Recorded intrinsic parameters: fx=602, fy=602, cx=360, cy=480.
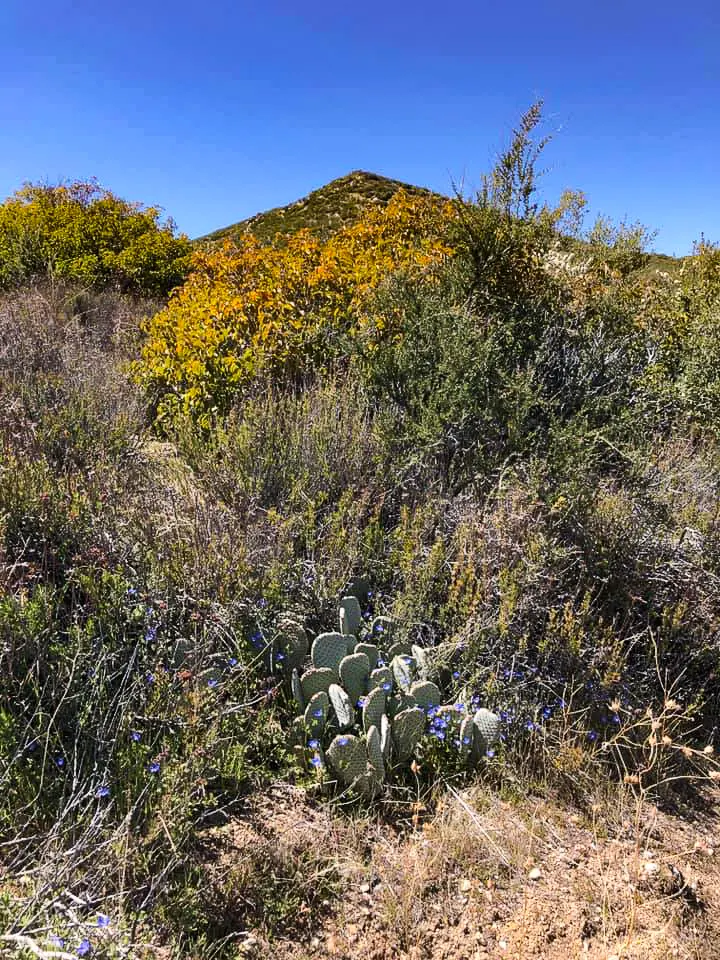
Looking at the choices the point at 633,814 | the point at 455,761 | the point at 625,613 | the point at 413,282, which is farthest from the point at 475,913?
the point at 413,282

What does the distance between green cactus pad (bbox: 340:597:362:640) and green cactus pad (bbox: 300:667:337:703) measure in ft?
0.94

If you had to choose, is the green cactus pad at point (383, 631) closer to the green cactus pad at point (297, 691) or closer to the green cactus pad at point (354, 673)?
the green cactus pad at point (354, 673)

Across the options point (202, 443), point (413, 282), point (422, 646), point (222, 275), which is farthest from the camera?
point (222, 275)

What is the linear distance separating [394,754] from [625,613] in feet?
4.75

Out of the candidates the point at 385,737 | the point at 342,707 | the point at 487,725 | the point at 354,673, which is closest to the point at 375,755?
the point at 385,737

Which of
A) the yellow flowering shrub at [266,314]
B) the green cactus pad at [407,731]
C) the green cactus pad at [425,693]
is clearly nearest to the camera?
the green cactus pad at [407,731]

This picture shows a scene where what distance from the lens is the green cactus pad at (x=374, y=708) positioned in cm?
231

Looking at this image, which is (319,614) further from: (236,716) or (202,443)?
(202,443)

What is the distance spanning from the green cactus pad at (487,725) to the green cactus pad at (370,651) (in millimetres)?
482

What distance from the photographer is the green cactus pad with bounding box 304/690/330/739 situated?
2.33 m

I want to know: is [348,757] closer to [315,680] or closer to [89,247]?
[315,680]

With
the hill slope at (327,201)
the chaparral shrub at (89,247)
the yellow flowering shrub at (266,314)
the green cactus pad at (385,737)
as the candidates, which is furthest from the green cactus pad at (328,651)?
the hill slope at (327,201)

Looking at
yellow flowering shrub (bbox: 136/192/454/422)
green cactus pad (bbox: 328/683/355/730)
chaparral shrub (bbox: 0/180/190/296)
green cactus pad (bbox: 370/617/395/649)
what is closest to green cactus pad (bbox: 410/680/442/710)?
green cactus pad (bbox: 328/683/355/730)

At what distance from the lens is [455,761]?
2.38 meters
